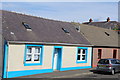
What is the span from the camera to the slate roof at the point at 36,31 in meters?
15.3

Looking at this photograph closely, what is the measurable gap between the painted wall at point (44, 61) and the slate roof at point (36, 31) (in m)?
0.69

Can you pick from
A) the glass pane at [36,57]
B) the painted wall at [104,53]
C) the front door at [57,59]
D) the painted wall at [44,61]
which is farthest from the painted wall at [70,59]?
the glass pane at [36,57]

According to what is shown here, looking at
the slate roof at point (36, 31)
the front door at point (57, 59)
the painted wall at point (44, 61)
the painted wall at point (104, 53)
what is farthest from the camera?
the painted wall at point (104, 53)

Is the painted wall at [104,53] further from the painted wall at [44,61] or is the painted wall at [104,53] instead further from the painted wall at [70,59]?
the painted wall at [70,59]

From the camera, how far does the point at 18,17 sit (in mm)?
17766

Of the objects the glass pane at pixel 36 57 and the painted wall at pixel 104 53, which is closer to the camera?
the glass pane at pixel 36 57

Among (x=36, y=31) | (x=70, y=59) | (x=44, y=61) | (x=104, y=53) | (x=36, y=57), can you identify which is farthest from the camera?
(x=104, y=53)

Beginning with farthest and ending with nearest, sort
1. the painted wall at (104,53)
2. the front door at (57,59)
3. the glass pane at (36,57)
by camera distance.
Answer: the painted wall at (104,53) < the front door at (57,59) < the glass pane at (36,57)

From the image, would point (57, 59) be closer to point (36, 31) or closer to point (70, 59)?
point (70, 59)

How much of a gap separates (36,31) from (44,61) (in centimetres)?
279

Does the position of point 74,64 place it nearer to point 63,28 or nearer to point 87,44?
point 87,44

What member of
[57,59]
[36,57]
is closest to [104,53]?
[57,59]

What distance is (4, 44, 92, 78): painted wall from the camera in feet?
46.4

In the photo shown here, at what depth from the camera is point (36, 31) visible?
17516mm
